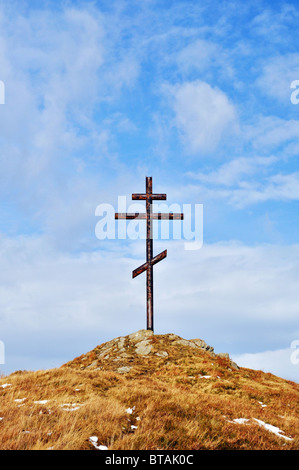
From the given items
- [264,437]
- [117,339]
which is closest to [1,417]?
[264,437]

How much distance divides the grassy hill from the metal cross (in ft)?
11.8

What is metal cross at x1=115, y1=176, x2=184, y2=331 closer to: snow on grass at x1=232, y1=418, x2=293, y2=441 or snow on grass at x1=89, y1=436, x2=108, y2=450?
snow on grass at x1=232, y1=418, x2=293, y2=441

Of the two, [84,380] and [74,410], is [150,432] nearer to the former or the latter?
[74,410]

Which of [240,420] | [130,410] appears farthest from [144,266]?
[130,410]

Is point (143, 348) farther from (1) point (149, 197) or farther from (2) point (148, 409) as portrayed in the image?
(2) point (148, 409)

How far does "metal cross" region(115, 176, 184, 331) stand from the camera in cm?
2320

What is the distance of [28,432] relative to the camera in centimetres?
832

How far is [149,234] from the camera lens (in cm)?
2389

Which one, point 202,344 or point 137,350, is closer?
point 137,350

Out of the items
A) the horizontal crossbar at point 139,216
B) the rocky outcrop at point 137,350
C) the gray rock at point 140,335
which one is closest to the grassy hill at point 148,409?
the rocky outcrop at point 137,350

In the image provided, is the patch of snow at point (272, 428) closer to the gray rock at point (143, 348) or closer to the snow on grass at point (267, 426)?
the snow on grass at point (267, 426)

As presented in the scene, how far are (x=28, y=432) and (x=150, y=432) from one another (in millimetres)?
2656

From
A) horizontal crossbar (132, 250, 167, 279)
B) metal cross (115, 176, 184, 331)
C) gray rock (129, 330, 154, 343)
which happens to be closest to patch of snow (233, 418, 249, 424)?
gray rock (129, 330, 154, 343)

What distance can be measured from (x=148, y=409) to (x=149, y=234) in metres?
14.6
